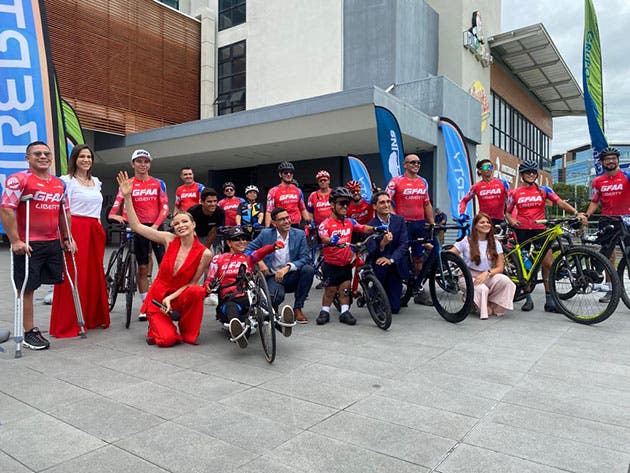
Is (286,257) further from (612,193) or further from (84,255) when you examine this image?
(612,193)

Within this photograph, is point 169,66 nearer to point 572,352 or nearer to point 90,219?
point 90,219

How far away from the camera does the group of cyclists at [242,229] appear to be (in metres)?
4.30

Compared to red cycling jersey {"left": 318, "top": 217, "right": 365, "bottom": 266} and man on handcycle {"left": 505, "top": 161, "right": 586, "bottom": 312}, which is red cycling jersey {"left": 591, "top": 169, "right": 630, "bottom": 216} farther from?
red cycling jersey {"left": 318, "top": 217, "right": 365, "bottom": 266}

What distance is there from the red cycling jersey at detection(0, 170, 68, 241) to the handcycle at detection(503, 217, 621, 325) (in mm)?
5196

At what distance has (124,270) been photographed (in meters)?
5.57

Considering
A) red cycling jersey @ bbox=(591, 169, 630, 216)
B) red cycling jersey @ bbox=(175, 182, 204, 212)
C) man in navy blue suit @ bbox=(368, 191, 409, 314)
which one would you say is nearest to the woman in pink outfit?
man in navy blue suit @ bbox=(368, 191, 409, 314)

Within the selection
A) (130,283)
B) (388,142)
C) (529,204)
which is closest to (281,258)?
(130,283)

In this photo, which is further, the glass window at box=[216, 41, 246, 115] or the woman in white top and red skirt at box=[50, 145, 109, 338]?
the glass window at box=[216, 41, 246, 115]

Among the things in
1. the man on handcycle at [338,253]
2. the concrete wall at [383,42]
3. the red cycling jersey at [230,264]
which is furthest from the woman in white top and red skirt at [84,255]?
the concrete wall at [383,42]

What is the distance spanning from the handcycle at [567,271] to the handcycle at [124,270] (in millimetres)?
4599

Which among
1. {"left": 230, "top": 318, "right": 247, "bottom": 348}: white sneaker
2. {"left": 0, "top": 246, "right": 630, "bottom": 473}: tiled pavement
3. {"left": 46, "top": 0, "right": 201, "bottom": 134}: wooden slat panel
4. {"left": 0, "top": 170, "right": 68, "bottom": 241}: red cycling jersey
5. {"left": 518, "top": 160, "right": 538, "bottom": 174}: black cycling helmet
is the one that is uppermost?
{"left": 46, "top": 0, "right": 201, "bottom": 134}: wooden slat panel

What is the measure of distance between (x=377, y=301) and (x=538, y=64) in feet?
80.6

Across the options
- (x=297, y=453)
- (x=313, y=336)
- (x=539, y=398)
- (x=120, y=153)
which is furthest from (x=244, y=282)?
(x=120, y=153)

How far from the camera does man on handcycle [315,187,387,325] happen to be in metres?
5.28
